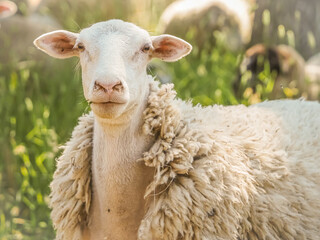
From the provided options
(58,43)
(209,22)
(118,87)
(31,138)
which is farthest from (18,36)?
(118,87)

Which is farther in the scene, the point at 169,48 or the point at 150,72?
the point at 150,72

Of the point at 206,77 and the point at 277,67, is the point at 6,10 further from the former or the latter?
the point at 277,67

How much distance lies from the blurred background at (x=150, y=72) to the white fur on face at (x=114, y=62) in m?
0.62

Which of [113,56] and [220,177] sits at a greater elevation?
[113,56]

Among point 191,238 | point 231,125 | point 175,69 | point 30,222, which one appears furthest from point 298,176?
point 175,69

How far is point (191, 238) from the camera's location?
2.66 meters

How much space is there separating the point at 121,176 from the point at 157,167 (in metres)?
0.18

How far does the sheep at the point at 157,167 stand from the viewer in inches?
105

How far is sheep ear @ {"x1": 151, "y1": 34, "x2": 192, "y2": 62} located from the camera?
9.37ft

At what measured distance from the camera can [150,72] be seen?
4746 millimetres

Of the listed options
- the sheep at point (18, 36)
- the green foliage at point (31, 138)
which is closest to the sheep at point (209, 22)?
the sheep at point (18, 36)

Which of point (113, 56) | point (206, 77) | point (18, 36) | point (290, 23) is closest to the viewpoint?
point (113, 56)

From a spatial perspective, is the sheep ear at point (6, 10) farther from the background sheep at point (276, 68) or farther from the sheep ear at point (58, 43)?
the sheep ear at point (58, 43)

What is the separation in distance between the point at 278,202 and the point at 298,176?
220mm
